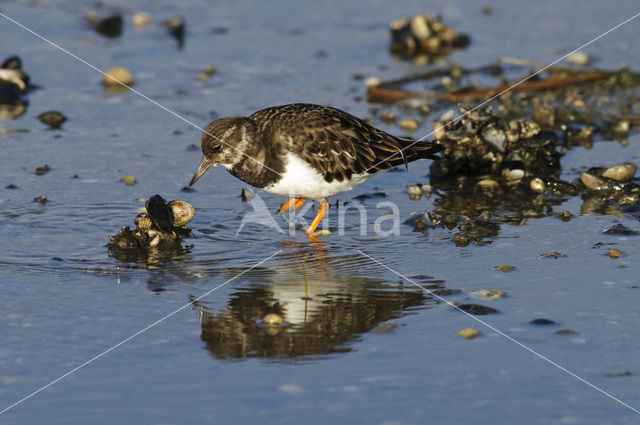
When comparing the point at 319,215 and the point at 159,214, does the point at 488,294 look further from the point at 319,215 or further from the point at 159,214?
the point at 159,214

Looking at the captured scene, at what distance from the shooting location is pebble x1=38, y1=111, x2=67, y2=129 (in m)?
10.3

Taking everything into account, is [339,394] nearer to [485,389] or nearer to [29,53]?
[485,389]

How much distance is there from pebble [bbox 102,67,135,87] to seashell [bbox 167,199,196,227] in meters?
5.01

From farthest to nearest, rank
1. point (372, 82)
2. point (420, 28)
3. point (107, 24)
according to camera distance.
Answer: point (107, 24) → point (420, 28) → point (372, 82)

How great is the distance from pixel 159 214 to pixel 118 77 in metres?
5.27

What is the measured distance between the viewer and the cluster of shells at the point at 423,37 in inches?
527

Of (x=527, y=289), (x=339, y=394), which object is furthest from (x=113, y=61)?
(x=339, y=394)

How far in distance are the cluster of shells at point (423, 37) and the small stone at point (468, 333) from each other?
8637 millimetres

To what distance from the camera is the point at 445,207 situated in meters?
8.02

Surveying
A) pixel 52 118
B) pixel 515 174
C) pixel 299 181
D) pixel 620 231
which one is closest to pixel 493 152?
pixel 515 174

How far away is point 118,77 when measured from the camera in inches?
459

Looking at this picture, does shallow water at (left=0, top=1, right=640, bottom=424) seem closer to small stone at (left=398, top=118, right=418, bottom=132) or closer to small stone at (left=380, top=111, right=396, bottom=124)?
small stone at (left=398, top=118, right=418, bottom=132)

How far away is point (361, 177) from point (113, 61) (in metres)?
6.07

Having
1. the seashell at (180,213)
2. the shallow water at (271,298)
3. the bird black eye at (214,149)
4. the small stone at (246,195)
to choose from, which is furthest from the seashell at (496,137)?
the seashell at (180,213)
